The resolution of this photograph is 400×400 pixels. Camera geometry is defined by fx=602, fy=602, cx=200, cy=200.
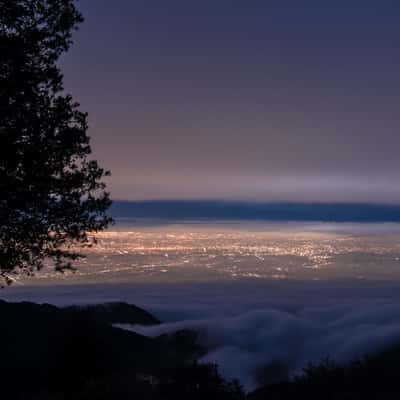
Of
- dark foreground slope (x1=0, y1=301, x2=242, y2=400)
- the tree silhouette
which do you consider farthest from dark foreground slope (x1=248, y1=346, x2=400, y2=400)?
the tree silhouette

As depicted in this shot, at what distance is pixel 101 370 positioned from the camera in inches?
1036

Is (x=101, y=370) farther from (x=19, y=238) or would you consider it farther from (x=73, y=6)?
(x=73, y=6)

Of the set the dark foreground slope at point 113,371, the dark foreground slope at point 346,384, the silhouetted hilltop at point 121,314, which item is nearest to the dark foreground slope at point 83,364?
the dark foreground slope at point 113,371

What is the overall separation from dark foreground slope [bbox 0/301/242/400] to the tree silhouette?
13.3ft

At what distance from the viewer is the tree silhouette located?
15.4 metres

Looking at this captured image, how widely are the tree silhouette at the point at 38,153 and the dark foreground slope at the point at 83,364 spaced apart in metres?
4.07

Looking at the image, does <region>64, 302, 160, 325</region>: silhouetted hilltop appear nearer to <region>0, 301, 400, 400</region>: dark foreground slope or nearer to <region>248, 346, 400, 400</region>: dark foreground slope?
<region>0, 301, 400, 400</region>: dark foreground slope

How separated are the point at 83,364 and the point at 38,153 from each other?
13.5 metres

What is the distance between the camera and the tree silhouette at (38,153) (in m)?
15.4

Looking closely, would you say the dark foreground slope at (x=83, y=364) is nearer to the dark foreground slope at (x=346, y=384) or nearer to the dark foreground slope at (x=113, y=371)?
the dark foreground slope at (x=113, y=371)

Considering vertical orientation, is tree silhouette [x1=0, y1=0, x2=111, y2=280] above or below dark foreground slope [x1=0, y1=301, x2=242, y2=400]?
above

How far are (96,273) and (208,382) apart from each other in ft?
588

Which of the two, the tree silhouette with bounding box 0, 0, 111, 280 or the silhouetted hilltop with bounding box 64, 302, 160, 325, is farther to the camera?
the silhouetted hilltop with bounding box 64, 302, 160, 325

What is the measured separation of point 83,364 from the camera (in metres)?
26.2
